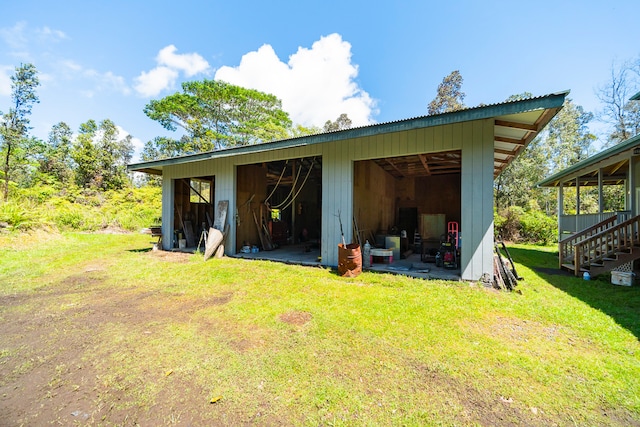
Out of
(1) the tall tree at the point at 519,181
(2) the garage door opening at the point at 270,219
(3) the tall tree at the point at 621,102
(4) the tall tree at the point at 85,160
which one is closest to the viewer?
(2) the garage door opening at the point at 270,219

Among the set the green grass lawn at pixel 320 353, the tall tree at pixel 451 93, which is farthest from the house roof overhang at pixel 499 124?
the tall tree at pixel 451 93

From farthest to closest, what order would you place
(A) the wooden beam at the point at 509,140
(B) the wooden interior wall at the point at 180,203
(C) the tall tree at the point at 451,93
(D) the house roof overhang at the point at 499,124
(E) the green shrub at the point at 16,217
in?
(C) the tall tree at the point at 451,93 < (B) the wooden interior wall at the point at 180,203 < (E) the green shrub at the point at 16,217 < (A) the wooden beam at the point at 509,140 < (D) the house roof overhang at the point at 499,124

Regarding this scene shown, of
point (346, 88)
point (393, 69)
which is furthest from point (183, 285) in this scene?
point (346, 88)

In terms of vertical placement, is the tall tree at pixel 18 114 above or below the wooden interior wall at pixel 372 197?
above

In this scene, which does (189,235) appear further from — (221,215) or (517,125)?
(517,125)

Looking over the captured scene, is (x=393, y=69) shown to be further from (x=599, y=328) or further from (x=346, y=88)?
(x=599, y=328)

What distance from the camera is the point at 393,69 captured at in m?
14.1

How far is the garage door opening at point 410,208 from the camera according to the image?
6410 mm

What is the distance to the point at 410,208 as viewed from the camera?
11547mm

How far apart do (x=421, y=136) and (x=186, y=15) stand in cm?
885

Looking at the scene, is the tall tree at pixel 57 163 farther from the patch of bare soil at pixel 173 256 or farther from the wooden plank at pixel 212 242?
the wooden plank at pixel 212 242

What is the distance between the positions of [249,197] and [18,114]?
18.7 m

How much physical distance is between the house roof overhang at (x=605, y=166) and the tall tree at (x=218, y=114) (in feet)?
64.2

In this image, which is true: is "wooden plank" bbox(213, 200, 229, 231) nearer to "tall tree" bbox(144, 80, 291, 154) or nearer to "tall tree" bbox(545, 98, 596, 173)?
"tall tree" bbox(144, 80, 291, 154)
